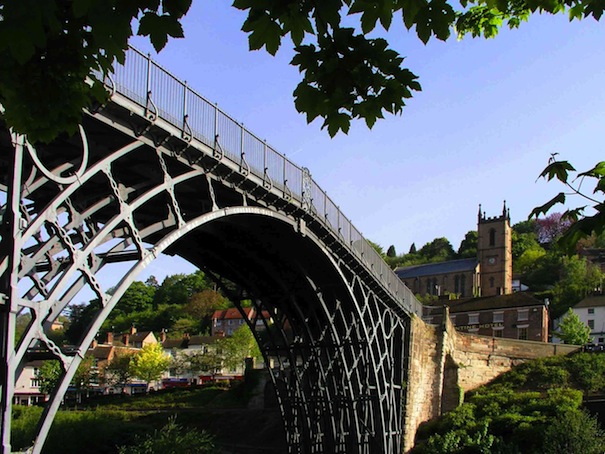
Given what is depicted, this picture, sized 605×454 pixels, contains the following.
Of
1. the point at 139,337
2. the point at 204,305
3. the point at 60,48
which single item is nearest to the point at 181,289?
the point at 204,305

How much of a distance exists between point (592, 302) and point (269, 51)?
82.5 meters

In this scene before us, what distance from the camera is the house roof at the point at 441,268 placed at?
105438 millimetres

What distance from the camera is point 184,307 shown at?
12612 centimetres

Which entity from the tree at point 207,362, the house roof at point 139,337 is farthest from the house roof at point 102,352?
the tree at point 207,362

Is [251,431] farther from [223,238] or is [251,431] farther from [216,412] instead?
[223,238]

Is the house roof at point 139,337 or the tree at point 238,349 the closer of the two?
A: the tree at point 238,349

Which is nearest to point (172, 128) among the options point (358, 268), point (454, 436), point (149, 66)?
point (149, 66)

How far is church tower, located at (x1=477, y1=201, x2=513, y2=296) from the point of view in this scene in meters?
102

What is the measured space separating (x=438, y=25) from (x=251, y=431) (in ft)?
156

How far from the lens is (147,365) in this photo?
81.4 m

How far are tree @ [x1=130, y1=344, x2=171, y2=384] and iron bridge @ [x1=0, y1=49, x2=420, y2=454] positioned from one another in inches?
1954

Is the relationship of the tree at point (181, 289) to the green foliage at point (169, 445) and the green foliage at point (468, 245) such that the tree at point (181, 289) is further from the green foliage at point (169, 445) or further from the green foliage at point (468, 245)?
the green foliage at point (169, 445)

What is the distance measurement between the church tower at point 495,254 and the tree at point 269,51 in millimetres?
99057

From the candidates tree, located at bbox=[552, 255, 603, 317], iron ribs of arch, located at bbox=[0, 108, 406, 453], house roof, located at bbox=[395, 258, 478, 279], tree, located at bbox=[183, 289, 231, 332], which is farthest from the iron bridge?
tree, located at bbox=[183, 289, 231, 332]
